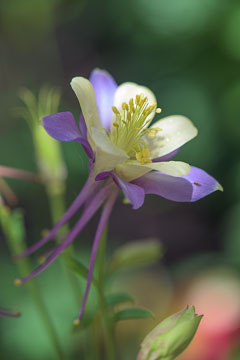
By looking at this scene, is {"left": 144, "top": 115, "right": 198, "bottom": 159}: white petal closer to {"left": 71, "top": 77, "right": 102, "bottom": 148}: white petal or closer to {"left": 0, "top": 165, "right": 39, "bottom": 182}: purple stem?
{"left": 71, "top": 77, "right": 102, "bottom": 148}: white petal

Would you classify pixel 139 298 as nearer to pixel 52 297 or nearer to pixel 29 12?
pixel 52 297

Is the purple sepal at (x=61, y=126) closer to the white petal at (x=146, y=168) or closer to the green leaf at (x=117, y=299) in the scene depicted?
the white petal at (x=146, y=168)

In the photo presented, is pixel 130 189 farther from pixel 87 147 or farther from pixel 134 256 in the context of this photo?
pixel 134 256

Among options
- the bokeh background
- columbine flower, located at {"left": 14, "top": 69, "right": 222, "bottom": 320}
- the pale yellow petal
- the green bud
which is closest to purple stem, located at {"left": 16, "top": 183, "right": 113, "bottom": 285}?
columbine flower, located at {"left": 14, "top": 69, "right": 222, "bottom": 320}

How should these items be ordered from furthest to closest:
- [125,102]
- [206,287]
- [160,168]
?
[206,287], [125,102], [160,168]

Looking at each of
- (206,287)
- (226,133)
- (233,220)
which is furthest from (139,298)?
(226,133)

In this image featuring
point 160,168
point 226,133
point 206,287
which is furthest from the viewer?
point 226,133

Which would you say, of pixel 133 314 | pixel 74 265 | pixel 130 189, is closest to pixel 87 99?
pixel 130 189
